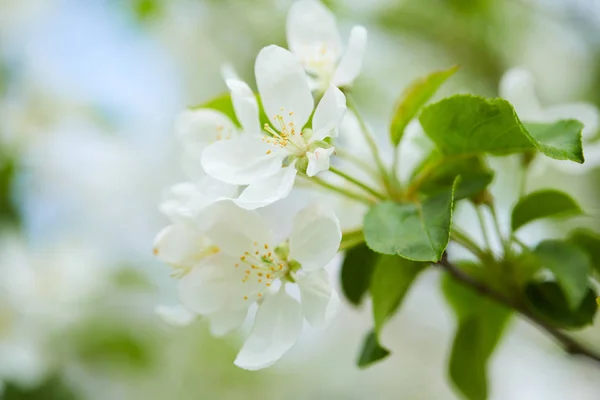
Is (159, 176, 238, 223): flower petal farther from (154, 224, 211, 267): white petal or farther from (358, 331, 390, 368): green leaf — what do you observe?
(358, 331, 390, 368): green leaf

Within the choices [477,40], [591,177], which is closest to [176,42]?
[477,40]

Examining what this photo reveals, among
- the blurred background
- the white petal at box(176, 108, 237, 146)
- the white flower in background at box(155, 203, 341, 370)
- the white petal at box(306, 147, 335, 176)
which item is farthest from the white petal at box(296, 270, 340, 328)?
the blurred background

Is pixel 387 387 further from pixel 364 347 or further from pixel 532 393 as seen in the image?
pixel 364 347

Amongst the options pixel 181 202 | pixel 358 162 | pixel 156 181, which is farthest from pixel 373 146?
pixel 156 181

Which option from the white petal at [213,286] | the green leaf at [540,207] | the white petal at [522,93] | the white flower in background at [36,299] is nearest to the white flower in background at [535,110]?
the white petal at [522,93]

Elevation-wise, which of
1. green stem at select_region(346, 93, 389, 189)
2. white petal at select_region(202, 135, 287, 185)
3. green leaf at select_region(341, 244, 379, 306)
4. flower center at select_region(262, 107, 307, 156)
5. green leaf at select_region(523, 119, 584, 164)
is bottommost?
green leaf at select_region(341, 244, 379, 306)

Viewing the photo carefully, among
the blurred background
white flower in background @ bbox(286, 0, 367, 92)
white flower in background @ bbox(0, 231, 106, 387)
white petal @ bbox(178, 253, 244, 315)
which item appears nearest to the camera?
white petal @ bbox(178, 253, 244, 315)
